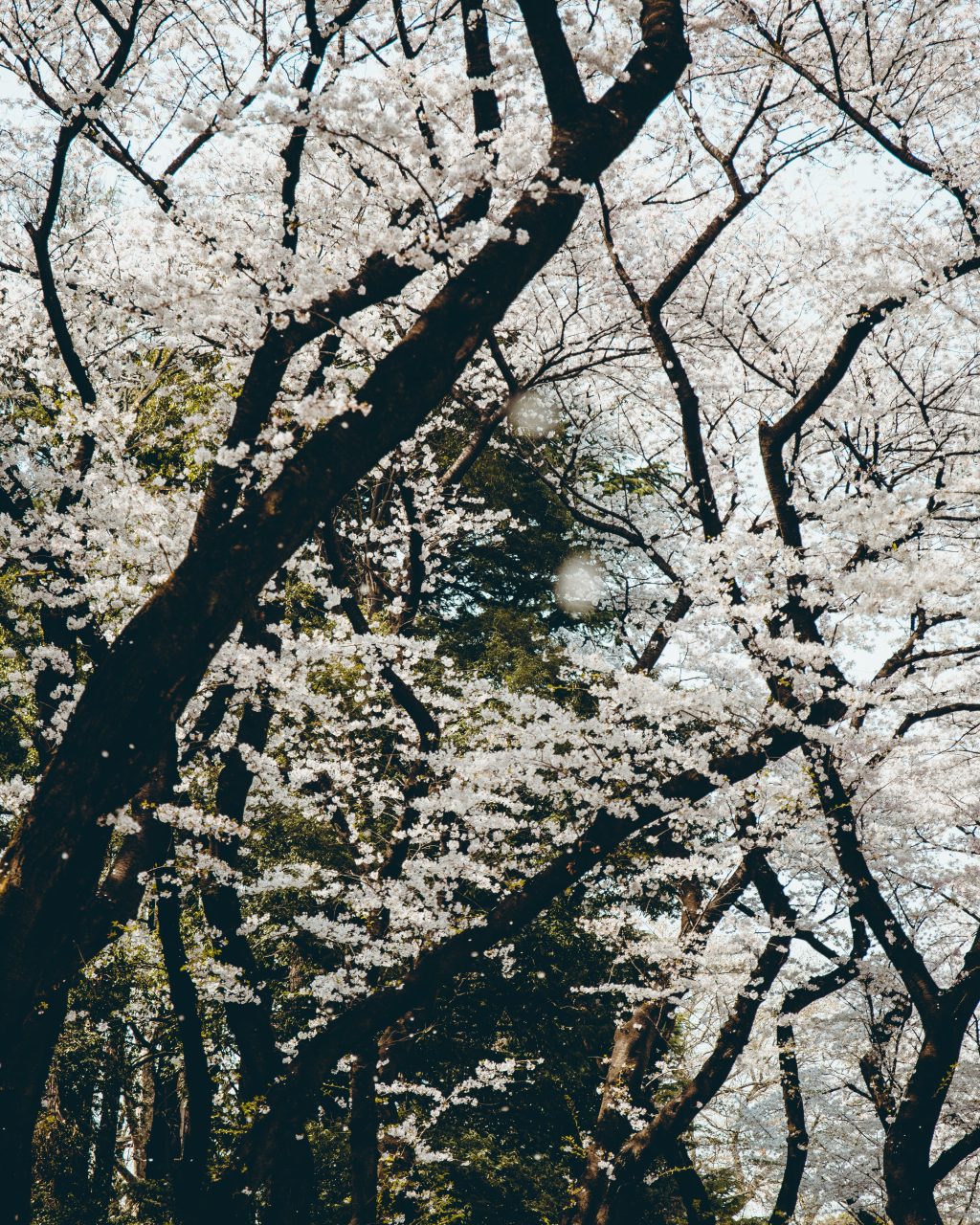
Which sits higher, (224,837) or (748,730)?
(748,730)

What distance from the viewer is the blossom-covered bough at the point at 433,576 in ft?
12.9

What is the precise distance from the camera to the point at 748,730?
6.50 m

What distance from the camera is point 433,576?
1267 cm

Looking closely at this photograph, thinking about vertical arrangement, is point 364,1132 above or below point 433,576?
below

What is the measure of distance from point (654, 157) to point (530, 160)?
210cm

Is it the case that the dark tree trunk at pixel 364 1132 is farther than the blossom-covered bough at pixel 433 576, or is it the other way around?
the dark tree trunk at pixel 364 1132

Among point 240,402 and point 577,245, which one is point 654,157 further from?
point 240,402

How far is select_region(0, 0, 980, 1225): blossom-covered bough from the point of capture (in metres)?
3.94

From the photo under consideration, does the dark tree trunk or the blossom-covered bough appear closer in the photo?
the blossom-covered bough

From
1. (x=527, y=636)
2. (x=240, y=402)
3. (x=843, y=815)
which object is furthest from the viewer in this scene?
(x=527, y=636)

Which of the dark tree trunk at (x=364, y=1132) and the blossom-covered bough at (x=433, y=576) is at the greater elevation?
the blossom-covered bough at (x=433, y=576)

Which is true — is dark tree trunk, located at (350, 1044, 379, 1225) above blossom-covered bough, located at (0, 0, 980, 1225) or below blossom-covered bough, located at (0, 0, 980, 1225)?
below

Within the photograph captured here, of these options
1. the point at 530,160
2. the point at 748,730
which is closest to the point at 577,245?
the point at 530,160

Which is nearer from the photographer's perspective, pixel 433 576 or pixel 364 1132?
pixel 364 1132
